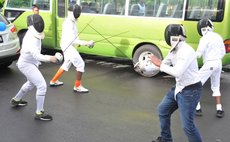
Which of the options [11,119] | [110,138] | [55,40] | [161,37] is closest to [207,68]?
[110,138]

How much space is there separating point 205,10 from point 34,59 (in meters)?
3.96

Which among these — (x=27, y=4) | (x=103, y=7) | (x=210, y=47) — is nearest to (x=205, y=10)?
(x=210, y=47)

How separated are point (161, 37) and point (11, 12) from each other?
16.4ft

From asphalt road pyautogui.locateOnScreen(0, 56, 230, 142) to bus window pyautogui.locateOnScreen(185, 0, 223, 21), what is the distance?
149cm

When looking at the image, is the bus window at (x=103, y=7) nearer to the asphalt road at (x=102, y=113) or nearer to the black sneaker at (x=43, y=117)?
the asphalt road at (x=102, y=113)

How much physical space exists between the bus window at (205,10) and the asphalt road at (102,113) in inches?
58.5

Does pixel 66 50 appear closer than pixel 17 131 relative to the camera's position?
No

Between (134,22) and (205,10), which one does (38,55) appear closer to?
(134,22)

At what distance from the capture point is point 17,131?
4805mm

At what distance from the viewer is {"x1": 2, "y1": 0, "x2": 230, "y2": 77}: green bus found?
7.48 meters

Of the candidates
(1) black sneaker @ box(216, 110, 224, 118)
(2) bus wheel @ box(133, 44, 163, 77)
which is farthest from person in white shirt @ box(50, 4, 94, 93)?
(1) black sneaker @ box(216, 110, 224, 118)

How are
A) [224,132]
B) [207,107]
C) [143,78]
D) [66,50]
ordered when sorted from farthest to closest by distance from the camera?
[143,78] < [66,50] < [207,107] < [224,132]

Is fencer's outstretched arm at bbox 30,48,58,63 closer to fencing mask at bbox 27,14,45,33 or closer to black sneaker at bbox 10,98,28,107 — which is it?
fencing mask at bbox 27,14,45,33

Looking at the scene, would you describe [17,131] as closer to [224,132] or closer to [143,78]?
[224,132]
